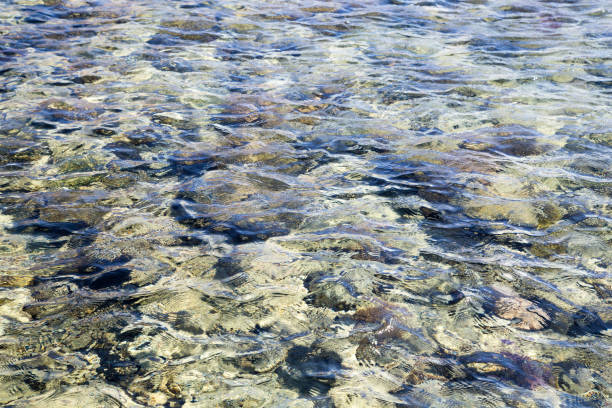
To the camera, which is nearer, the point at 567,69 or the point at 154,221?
the point at 154,221

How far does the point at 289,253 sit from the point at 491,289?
1361 millimetres

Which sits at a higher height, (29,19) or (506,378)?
(29,19)

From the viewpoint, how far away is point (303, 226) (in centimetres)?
426

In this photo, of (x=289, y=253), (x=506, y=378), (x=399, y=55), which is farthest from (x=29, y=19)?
(x=506, y=378)

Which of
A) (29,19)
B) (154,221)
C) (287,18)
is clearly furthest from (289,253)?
(29,19)

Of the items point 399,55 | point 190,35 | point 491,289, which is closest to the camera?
point 491,289

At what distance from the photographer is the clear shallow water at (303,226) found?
2.91 m

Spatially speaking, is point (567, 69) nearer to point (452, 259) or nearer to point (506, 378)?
point (452, 259)

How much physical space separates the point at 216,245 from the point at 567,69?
19.4 ft

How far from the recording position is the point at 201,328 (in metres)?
3.21

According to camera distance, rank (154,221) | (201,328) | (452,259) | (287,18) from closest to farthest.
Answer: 1. (201,328)
2. (452,259)
3. (154,221)
4. (287,18)

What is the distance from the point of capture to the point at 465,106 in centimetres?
648

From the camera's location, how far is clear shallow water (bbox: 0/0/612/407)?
9.53 feet

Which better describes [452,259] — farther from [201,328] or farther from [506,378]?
[201,328]
